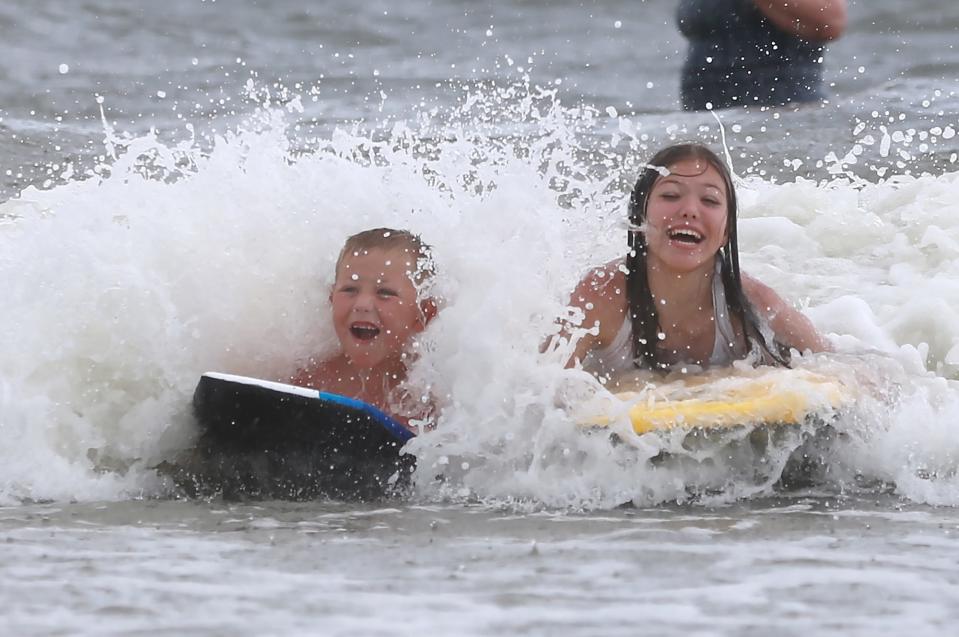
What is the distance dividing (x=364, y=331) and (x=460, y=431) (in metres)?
0.51

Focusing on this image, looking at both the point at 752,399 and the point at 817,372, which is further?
the point at 817,372

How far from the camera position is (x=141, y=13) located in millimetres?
19531

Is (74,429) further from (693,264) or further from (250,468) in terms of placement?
(693,264)

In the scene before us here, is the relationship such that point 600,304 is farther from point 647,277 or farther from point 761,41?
point 761,41

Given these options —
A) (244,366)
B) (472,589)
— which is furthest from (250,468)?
(472,589)

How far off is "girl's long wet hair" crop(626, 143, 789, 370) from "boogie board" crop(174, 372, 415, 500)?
3.16ft

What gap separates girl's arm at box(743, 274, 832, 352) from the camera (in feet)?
A: 18.2

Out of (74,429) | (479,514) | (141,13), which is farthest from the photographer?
(141,13)

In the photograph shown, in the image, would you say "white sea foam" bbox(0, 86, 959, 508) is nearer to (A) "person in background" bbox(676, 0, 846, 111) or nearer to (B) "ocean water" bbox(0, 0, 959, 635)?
(B) "ocean water" bbox(0, 0, 959, 635)

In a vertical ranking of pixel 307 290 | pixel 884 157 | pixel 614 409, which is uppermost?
pixel 884 157

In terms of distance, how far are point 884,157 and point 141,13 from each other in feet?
36.4

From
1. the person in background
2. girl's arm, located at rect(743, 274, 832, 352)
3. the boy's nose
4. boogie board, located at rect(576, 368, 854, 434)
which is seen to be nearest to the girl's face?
girl's arm, located at rect(743, 274, 832, 352)

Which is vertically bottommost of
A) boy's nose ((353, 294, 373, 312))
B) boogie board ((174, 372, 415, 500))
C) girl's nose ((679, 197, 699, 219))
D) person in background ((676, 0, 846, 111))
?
boogie board ((174, 372, 415, 500))

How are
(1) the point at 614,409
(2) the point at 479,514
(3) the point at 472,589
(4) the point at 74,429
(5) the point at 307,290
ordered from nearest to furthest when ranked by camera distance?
1. (3) the point at 472,589
2. (2) the point at 479,514
3. (1) the point at 614,409
4. (4) the point at 74,429
5. (5) the point at 307,290
